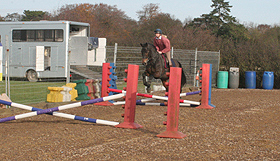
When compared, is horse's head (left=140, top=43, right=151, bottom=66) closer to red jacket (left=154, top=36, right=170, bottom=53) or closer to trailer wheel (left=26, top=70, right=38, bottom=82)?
red jacket (left=154, top=36, right=170, bottom=53)

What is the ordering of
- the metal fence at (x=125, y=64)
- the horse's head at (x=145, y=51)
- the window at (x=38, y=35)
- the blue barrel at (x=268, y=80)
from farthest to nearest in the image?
the window at (x=38, y=35)
the blue barrel at (x=268, y=80)
the metal fence at (x=125, y=64)
the horse's head at (x=145, y=51)

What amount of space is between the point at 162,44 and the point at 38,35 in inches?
503

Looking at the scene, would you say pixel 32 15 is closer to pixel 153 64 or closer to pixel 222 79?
pixel 222 79

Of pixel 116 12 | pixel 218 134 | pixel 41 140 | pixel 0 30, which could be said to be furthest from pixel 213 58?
pixel 116 12

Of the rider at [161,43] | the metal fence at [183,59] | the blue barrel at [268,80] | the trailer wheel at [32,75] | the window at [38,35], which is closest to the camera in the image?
the rider at [161,43]

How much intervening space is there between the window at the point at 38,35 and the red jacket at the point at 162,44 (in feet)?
37.6

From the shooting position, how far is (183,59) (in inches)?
773

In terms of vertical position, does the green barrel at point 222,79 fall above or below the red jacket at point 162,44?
below

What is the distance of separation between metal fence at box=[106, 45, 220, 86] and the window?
3892 millimetres

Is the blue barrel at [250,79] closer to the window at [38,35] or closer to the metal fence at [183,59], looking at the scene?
the metal fence at [183,59]

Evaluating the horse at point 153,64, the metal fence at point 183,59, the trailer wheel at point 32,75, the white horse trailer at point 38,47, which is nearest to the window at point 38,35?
the white horse trailer at point 38,47

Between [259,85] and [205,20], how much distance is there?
26.1 meters

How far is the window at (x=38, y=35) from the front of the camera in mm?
22280

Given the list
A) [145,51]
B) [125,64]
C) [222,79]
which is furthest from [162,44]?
[222,79]
